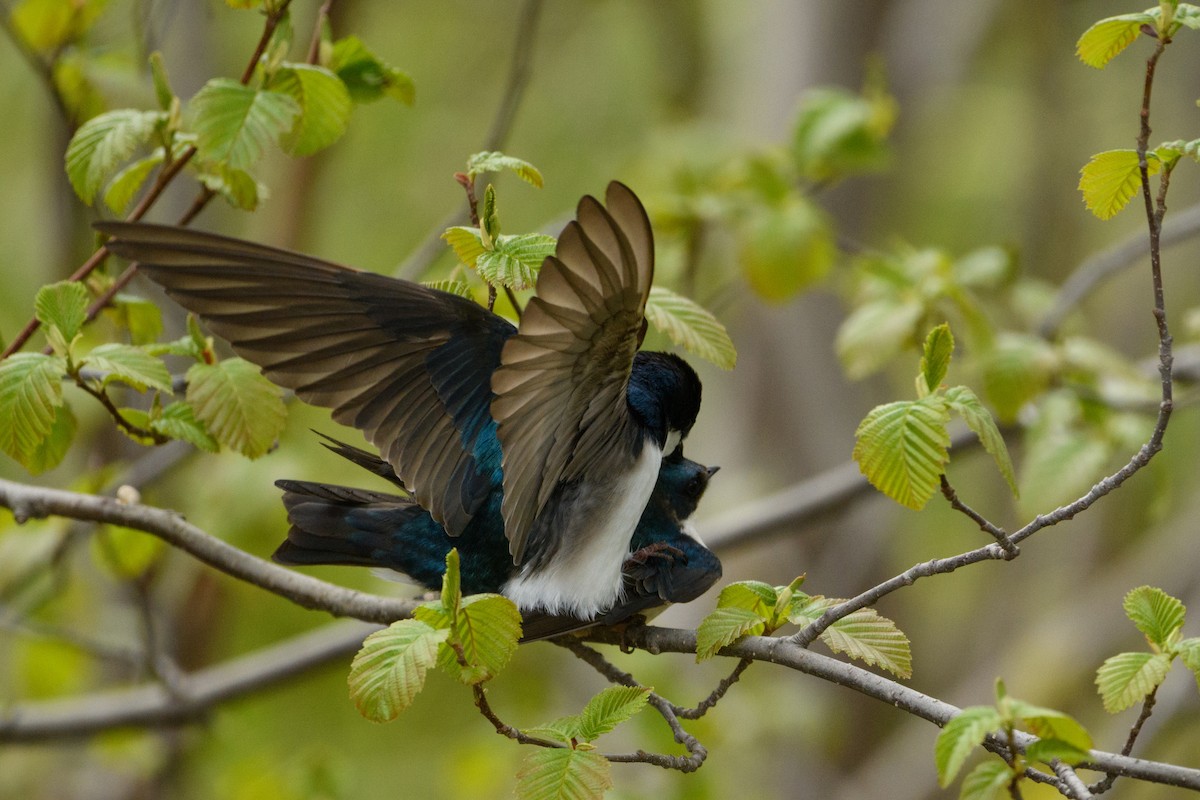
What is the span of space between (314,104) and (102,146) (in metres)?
0.33

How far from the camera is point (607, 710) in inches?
59.2

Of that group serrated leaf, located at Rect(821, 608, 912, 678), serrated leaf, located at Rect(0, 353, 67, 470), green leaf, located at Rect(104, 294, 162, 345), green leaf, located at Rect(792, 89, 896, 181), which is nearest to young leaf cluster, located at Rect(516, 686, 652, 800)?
serrated leaf, located at Rect(821, 608, 912, 678)

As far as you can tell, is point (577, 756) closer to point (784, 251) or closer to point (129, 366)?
point (129, 366)

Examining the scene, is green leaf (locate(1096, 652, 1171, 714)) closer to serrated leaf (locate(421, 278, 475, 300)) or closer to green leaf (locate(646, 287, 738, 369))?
green leaf (locate(646, 287, 738, 369))

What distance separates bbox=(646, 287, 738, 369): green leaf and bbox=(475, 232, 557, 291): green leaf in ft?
0.83

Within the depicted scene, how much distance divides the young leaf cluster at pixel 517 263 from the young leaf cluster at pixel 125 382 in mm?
350

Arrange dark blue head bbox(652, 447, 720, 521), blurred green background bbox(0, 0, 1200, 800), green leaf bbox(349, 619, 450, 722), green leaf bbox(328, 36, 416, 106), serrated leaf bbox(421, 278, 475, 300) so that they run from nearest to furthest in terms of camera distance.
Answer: green leaf bbox(349, 619, 450, 722) → serrated leaf bbox(421, 278, 475, 300) → green leaf bbox(328, 36, 416, 106) → dark blue head bbox(652, 447, 720, 521) → blurred green background bbox(0, 0, 1200, 800)

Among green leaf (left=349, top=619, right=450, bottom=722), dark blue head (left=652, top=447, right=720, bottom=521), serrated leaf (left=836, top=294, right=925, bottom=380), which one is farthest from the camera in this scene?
serrated leaf (left=836, top=294, right=925, bottom=380)

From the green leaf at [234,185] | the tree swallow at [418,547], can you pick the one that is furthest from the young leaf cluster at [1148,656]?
the green leaf at [234,185]

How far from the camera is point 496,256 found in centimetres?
162

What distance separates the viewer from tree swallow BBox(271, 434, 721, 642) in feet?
6.44

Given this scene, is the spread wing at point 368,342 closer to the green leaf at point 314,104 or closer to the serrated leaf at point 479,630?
the green leaf at point 314,104

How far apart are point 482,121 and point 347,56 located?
5.96 meters

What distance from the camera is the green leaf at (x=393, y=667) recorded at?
4.51ft
